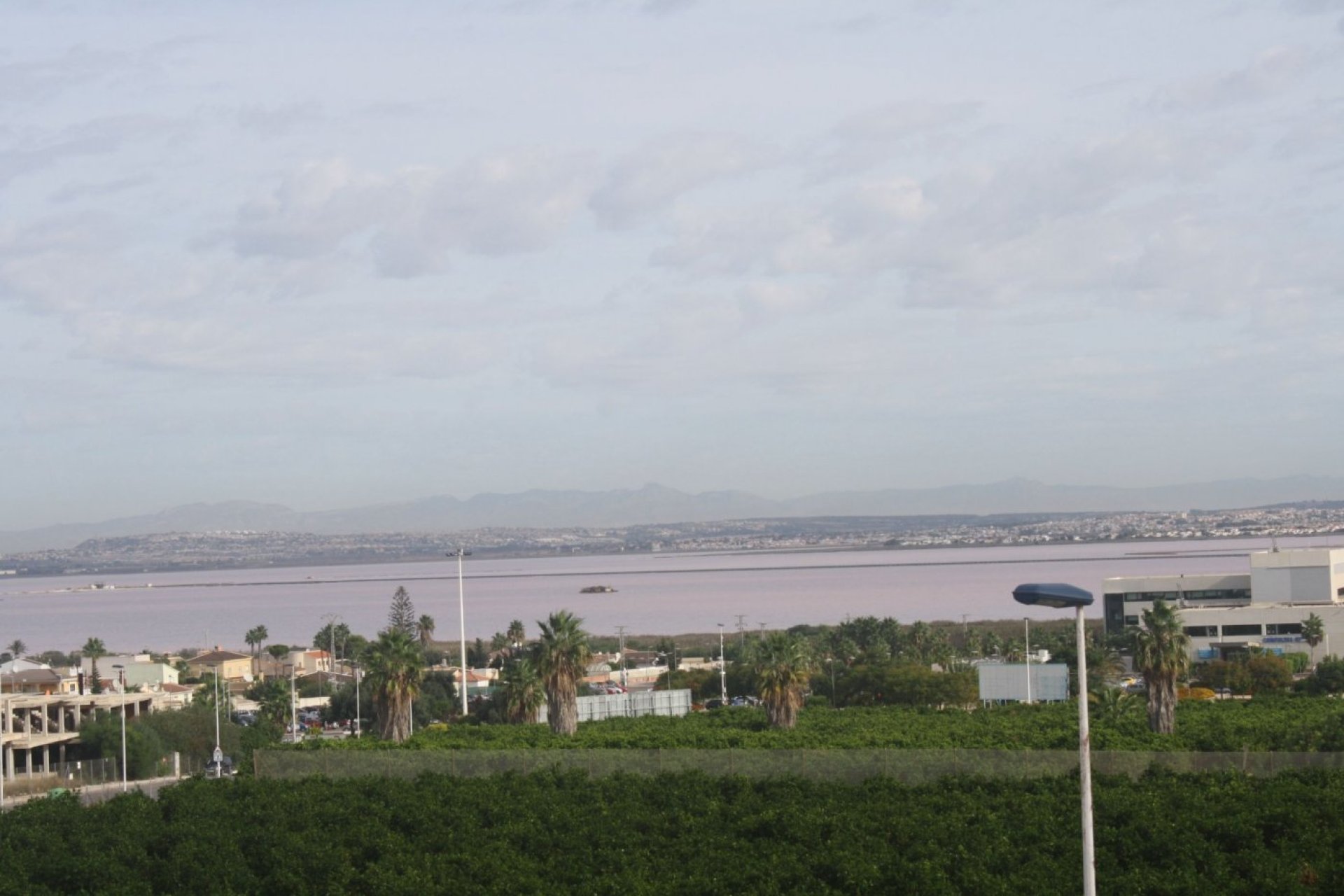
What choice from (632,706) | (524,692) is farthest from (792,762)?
(632,706)

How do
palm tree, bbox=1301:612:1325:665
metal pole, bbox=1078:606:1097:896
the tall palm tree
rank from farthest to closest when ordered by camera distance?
1. palm tree, bbox=1301:612:1325:665
2. the tall palm tree
3. metal pole, bbox=1078:606:1097:896

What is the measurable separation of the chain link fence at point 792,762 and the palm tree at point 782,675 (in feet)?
69.6

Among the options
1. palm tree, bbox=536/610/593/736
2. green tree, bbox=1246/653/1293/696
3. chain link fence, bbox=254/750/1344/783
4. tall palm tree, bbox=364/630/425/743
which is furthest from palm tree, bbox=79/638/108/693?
green tree, bbox=1246/653/1293/696

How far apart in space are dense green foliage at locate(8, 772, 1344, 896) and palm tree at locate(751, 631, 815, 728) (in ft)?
73.8

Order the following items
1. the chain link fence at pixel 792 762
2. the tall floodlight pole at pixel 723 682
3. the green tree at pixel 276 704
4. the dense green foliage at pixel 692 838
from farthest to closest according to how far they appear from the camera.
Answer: the tall floodlight pole at pixel 723 682, the green tree at pixel 276 704, the chain link fence at pixel 792 762, the dense green foliage at pixel 692 838

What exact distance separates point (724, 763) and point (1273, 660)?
167 feet

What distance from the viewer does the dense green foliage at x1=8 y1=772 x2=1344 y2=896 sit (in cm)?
2677

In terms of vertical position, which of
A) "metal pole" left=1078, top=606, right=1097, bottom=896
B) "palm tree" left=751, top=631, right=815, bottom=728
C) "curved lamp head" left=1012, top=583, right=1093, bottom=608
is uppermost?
"curved lamp head" left=1012, top=583, right=1093, bottom=608

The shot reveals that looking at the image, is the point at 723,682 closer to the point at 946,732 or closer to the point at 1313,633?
the point at 946,732

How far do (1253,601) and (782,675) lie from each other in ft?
199

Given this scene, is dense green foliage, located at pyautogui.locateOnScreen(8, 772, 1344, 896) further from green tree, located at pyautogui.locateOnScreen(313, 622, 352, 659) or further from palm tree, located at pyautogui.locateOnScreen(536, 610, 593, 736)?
green tree, located at pyautogui.locateOnScreen(313, 622, 352, 659)

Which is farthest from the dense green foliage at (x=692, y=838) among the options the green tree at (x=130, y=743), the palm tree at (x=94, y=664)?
the palm tree at (x=94, y=664)

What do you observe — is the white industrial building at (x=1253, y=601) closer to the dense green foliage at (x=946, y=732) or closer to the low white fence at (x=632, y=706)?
the dense green foliage at (x=946, y=732)

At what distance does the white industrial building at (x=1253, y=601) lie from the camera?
320 feet
